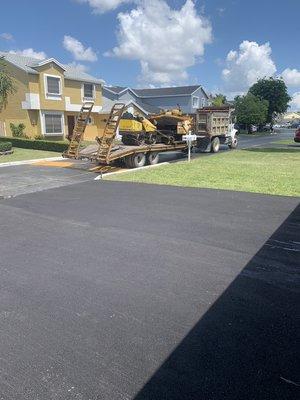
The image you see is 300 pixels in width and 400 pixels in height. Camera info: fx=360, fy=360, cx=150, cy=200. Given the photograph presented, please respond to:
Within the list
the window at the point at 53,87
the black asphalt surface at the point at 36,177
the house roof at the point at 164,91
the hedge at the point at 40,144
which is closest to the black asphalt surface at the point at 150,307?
the black asphalt surface at the point at 36,177

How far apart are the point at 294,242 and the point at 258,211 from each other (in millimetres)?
2229

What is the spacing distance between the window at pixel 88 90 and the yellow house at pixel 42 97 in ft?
1.06

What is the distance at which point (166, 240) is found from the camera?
6.67 m

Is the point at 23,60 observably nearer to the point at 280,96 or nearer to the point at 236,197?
the point at 236,197

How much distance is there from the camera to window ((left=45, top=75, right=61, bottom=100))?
29.9m

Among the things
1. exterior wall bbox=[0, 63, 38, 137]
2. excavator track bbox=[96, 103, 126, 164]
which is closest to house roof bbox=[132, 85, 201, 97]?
exterior wall bbox=[0, 63, 38, 137]

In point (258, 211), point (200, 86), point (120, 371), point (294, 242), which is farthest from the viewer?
point (200, 86)

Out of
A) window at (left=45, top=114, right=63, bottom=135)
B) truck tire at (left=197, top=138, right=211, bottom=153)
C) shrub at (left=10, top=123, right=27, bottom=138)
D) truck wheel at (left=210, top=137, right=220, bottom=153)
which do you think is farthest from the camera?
window at (left=45, top=114, right=63, bottom=135)

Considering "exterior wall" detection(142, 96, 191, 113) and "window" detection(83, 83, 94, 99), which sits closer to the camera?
"window" detection(83, 83, 94, 99)

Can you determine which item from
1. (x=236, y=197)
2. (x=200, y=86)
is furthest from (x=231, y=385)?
(x=200, y=86)

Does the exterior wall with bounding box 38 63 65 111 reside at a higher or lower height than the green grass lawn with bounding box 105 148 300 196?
higher

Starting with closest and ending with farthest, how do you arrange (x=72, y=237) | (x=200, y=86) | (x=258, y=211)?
1. (x=72, y=237)
2. (x=258, y=211)
3. (x=200, y=86)

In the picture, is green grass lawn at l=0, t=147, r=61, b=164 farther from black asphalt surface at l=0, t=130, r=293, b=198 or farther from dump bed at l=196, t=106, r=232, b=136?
dump bed at l=196, t=106, r=232, b=136

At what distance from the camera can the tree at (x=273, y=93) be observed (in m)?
69.7
